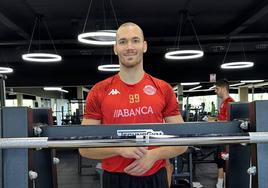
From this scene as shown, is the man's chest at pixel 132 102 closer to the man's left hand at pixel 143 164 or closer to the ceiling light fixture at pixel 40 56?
the man's left hand at pixel 143 164

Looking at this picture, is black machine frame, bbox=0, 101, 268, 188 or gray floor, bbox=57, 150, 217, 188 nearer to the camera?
black machine frame, bbox=0, 101, 268, 188

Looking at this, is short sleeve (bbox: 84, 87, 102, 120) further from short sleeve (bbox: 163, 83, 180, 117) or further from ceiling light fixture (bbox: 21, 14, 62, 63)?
ceiling light fixture (bbox: 21, 14, 62, 63)

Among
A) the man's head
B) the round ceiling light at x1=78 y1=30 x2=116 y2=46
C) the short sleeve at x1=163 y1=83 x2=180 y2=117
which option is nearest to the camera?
the short sleeve at x1=163 y1=83 x2=180 y2=117

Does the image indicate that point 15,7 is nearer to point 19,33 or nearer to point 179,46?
point 19,33

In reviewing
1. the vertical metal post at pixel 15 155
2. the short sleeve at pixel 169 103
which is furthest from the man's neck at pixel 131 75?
the vertical metal post at pixel 15 155

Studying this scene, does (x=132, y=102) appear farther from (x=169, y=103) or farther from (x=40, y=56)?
(x=40, y=56)

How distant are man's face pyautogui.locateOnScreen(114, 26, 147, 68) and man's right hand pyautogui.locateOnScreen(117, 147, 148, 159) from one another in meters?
0.42

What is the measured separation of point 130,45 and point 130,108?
0.30 m

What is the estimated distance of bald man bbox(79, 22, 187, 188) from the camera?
1.57 meters

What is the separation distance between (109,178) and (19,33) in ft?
32.4

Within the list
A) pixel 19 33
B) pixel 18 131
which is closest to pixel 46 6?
pixel 19 33

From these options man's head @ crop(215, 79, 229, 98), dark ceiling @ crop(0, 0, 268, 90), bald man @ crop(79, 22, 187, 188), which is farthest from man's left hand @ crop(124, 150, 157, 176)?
dark ceiling @ crop(0, 0, 268, 90)

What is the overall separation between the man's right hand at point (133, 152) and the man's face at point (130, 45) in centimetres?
42

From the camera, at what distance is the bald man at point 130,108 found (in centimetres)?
157
